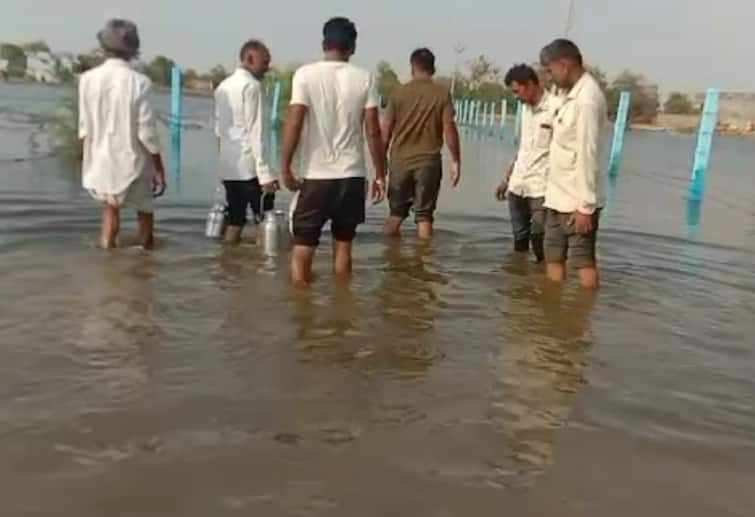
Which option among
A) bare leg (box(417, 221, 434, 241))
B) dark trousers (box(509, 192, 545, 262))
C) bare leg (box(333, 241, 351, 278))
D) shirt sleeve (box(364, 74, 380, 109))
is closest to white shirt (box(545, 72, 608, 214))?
dark trousers (box(509, 192, 545, 262))

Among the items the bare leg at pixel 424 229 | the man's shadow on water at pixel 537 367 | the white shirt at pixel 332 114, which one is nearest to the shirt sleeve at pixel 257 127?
the white shirt at pixel 332 114

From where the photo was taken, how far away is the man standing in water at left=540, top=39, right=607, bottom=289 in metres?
6.28

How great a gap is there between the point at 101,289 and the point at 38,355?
157 cm

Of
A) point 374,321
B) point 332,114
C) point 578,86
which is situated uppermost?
point 578,86

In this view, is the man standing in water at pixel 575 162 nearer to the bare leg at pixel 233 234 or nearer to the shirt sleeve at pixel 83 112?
the bare leg at pixel 233 234

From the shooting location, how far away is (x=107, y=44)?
706 centimetres

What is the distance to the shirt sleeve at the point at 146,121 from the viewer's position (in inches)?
282

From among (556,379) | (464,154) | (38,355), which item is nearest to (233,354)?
(38,355)

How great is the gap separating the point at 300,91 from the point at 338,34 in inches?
17.4

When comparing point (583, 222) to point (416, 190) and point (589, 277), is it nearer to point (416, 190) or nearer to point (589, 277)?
point (589, 277)

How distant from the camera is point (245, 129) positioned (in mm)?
7828

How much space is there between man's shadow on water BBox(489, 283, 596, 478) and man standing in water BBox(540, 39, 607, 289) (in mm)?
409

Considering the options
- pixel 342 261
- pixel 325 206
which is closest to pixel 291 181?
pixel 325 206

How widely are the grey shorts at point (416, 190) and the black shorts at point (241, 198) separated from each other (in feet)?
4.10
